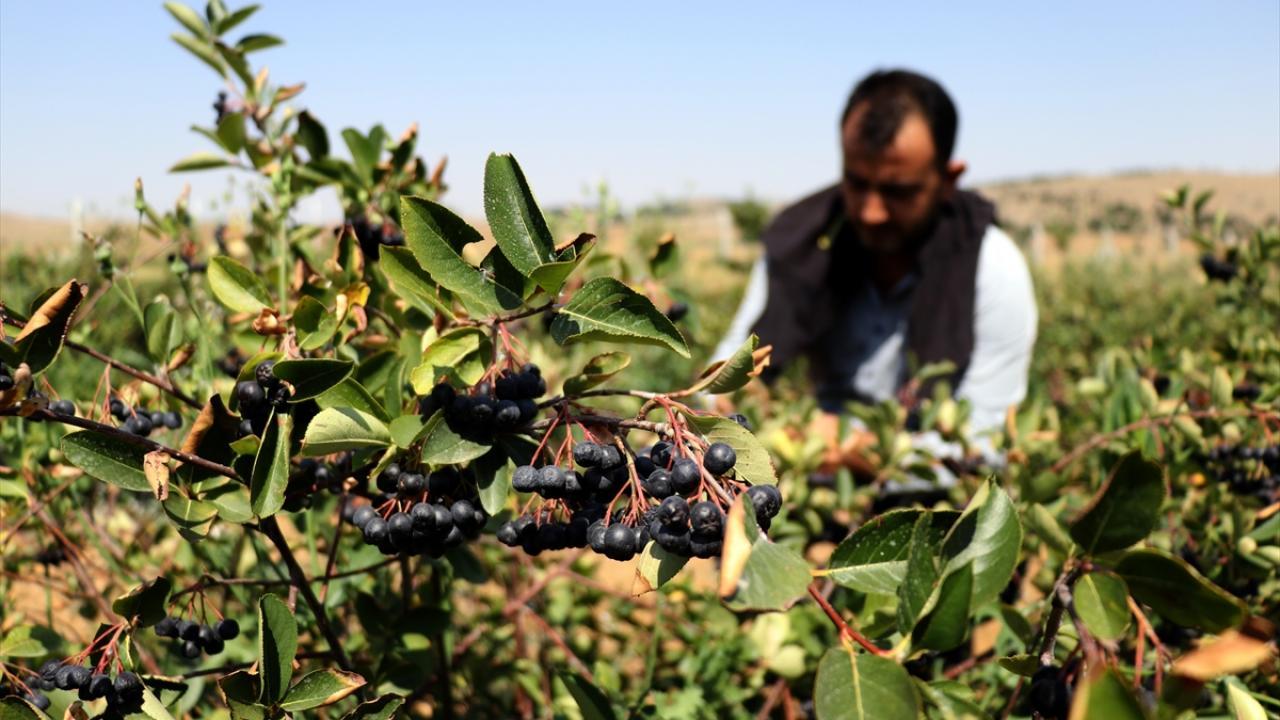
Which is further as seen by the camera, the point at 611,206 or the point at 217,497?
the point at 611,206

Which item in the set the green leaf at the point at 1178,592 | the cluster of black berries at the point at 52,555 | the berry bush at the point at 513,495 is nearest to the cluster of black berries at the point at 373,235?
the berry bush at the point at 513,495

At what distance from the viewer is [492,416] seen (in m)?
0.87

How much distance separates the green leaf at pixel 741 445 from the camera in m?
0.81

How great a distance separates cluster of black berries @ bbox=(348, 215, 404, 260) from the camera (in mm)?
1378

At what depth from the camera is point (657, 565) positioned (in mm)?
785

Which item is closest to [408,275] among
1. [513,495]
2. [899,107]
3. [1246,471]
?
[513,495]

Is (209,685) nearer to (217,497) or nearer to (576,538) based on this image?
(217,497)

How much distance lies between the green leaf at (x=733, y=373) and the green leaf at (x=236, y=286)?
22.9 inches

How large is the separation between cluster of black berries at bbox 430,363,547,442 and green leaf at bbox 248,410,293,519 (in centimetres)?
16

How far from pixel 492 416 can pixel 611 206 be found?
160cm

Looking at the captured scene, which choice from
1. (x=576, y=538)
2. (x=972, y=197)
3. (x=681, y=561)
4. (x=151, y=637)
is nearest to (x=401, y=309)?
(x=576, y=538)

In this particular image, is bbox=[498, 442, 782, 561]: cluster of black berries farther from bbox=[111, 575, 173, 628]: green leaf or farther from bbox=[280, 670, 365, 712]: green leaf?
bbox=[111, 575, 173, 628]: green leaf

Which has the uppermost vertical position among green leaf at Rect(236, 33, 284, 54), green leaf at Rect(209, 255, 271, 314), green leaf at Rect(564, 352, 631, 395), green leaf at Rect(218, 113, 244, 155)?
green leaf at Rect(236, 33, 284, 54)

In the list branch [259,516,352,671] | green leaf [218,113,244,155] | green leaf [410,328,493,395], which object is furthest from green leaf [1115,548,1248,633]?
green leaf [218,113,244,155]
